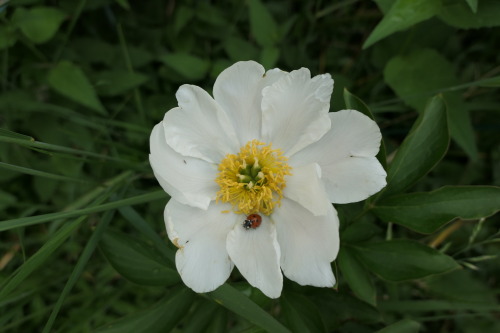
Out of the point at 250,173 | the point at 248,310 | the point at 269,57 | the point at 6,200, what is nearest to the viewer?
the point at 248,310

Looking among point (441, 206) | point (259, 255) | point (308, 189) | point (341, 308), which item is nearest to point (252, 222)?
point (259, 255)

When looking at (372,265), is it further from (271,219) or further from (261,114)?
(261,114)

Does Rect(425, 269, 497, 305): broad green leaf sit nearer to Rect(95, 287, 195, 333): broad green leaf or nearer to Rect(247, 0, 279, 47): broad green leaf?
Rect(95, 287, 195, 333): broad green leaf

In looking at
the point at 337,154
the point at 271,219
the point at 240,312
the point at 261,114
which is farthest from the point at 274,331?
the point at 261,114

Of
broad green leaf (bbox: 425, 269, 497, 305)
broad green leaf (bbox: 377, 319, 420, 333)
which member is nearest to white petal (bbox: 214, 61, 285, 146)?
broad green leaf (bbox: 377, 319, 420, 333)

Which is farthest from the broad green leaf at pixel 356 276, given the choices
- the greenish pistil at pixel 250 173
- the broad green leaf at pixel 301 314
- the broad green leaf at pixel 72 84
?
the broad green leaf at pixel 72 84

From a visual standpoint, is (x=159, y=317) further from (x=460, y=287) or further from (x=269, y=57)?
(x=460, y=287)

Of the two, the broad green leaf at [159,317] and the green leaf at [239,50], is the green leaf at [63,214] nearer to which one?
the broad green leaf at [159,317]
